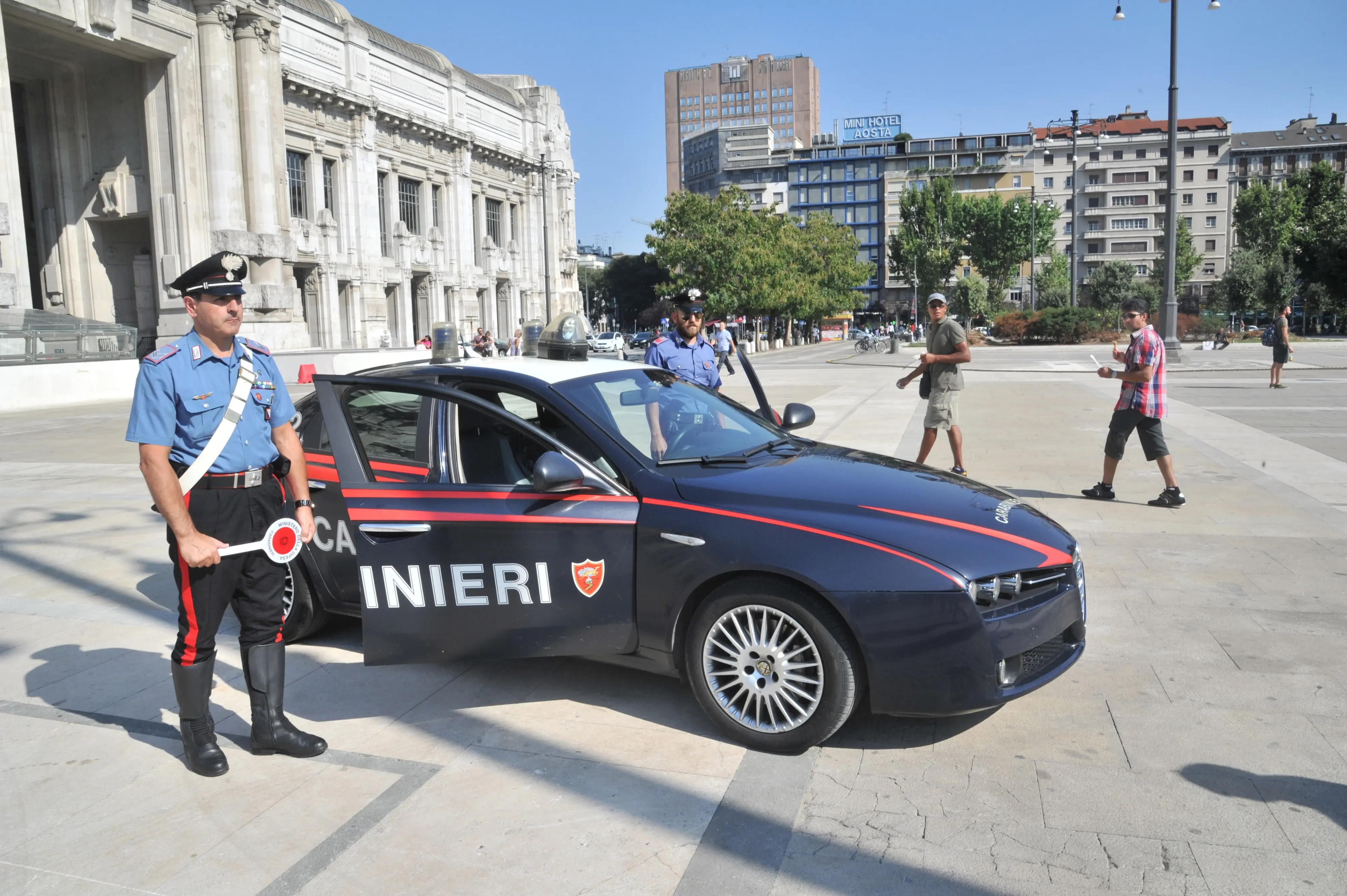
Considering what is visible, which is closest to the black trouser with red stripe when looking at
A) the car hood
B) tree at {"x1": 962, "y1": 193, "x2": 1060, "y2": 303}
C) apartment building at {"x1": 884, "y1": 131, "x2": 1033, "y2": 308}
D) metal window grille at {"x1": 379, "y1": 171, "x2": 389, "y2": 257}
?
the car hood

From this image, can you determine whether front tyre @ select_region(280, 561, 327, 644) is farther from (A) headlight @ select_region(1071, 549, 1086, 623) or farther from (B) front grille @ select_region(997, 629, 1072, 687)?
(A) headlight @ select_region(1071, 549, 1086, 623)

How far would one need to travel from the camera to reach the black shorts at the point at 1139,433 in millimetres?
8398

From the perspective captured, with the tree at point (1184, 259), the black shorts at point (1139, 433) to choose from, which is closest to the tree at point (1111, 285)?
the tree at point (1184, 259)

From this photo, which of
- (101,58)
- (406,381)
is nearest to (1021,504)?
(406,381)

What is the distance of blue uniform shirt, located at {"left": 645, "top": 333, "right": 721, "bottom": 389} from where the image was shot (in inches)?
290

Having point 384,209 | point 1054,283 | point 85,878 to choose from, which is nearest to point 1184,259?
point 1054,283

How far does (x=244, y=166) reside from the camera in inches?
1427

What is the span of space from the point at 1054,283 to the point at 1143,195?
→ 116 feet

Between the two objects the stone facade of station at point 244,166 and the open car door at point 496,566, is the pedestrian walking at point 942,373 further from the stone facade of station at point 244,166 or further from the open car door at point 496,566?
the stone facade of station at point 244,166

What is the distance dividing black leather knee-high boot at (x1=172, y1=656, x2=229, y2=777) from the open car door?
62 cm

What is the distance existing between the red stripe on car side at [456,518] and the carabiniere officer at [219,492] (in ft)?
1.03

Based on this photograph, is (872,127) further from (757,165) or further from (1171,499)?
(1171,499)

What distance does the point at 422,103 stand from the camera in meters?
59.0

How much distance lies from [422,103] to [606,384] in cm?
5949
